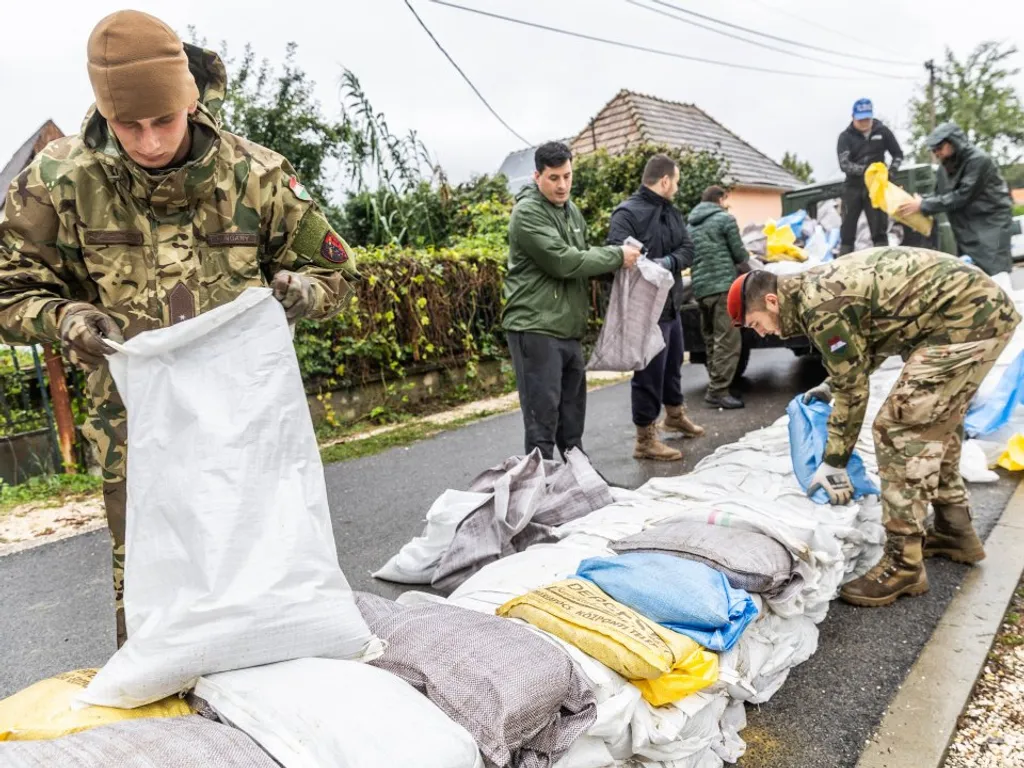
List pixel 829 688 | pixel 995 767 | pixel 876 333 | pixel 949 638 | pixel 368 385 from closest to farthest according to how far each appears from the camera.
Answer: pixel 995 767, pixel 829 688, pixel 949 638, pixel 876 333, pixel 368 385

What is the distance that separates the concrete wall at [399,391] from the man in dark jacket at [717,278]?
2.57 meters

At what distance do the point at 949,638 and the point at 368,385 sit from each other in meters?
5.37

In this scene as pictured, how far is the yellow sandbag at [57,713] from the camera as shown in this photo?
1437 millimetres

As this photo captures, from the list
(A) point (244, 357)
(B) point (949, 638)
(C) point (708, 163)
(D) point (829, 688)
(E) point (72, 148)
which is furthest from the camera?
(C) point (708, 163)

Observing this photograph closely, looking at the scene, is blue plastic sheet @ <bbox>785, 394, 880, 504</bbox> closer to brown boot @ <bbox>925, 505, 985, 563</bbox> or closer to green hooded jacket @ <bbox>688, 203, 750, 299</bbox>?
brown boot @ <bbox>925, 505, 985, 563</bbox>

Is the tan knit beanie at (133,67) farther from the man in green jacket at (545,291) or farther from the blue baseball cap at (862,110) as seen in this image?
the blue baseball cap at (862,110)

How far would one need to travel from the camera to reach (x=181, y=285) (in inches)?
76.0

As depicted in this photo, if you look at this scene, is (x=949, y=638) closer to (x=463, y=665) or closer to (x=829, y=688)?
(x=829, y=688)

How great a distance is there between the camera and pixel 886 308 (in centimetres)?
297

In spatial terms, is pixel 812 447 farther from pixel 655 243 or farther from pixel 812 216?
pixel 812 216

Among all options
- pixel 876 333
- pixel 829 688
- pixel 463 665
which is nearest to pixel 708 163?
pixel 876 333

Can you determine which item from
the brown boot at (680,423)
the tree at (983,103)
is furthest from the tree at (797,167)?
the brown boot at (680,423)

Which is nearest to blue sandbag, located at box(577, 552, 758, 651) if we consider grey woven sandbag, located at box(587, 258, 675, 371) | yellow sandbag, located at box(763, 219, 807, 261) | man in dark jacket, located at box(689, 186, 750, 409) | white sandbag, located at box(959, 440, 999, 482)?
grey woven sandbag, located at box(587, 258, 675, 371)

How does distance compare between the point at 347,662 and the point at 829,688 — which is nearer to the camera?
the point at 347,662
